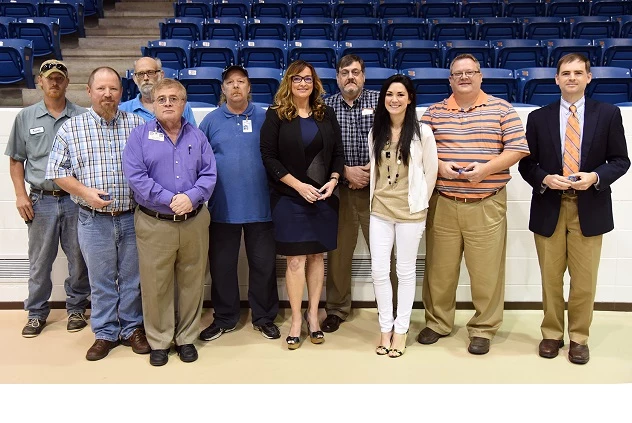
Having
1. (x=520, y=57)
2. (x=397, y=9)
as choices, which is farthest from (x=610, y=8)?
(x=397, y=9)

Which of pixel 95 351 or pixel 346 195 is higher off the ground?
pixel 346 195

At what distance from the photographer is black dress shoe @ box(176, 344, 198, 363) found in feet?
9.71

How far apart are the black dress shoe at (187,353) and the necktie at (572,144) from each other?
213cm

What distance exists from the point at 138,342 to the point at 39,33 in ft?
15.2

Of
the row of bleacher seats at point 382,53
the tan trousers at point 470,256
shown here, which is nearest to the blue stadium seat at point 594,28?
the row of bleacher seats at point 382,53

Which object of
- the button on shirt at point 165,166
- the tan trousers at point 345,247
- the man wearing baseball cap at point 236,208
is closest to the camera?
the button on shirt at point 165,166

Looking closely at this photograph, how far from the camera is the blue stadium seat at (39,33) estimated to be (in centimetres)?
614

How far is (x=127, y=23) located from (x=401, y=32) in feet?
12.5

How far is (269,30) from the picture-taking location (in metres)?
6.53

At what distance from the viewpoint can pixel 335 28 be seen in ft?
21.8

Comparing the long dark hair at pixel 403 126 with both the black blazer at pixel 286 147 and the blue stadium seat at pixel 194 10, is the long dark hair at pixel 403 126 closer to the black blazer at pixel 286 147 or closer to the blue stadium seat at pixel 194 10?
the black blazer at pixel 286 147

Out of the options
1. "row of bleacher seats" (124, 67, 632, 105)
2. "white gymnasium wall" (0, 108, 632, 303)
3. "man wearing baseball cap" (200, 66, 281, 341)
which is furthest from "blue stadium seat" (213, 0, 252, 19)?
"man wearing baseball cap" (200, 66, 281, 341)
